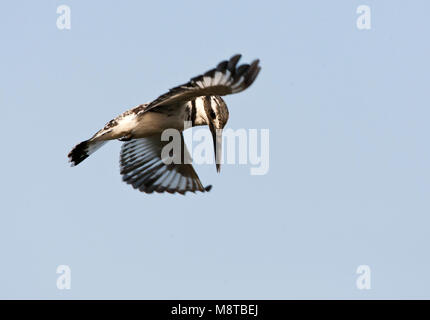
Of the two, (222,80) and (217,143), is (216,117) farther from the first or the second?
(222,80)

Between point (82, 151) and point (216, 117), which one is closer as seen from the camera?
point (216, 117)

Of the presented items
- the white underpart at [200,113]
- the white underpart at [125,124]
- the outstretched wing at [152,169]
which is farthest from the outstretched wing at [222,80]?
the outstretched wing at [152,169]

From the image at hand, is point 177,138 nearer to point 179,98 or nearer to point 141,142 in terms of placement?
point 141,142

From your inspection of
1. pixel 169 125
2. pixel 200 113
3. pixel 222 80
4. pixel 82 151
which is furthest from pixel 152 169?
pixel 222 80

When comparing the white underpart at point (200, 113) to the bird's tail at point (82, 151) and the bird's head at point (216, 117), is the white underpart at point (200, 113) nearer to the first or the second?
the bird's head at point (216, 117)

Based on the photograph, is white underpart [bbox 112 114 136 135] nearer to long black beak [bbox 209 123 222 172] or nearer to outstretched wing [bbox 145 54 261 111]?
long black beak [bbox 209 123 222 172]

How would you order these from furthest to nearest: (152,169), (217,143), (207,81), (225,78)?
(152,169)
(217,143)
(207,81)
(225,78)
